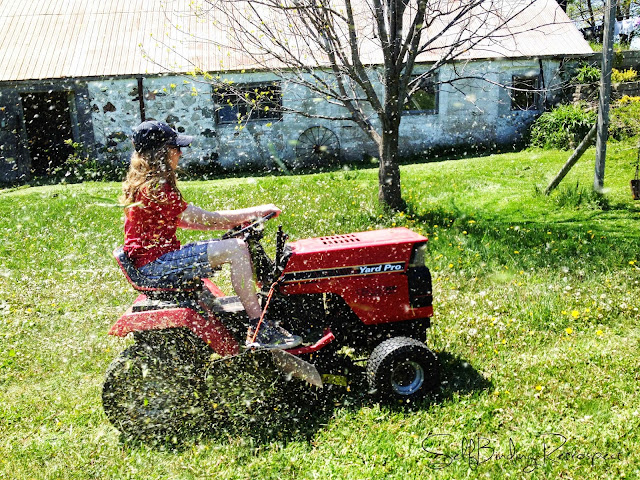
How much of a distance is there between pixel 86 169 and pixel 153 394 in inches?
460

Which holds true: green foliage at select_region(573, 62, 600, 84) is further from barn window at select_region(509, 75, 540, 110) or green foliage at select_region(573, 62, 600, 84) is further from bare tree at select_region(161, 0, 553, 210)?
bare tree at select_region(161, 0, 553, 210)

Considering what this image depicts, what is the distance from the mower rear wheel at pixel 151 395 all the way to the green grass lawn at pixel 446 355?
5.6 inches

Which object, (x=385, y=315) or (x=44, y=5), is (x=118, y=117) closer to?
(x=44, y=5)

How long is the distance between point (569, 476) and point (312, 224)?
5.13 metres

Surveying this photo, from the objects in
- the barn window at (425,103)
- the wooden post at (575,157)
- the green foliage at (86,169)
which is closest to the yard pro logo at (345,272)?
the wooden post at (575,157)

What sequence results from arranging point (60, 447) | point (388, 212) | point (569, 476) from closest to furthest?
1. point (569, 476)
2. point (60, 447)
3. point (388, 212)

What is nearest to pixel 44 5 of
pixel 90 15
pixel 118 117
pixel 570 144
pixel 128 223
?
pixel 90 15

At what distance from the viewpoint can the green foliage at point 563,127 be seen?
44.4 ft

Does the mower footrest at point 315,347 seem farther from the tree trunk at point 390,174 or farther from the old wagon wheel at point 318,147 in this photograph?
the old wagon wheel at point 318,147

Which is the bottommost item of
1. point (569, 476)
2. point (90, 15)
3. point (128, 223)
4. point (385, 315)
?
point (569, 476)

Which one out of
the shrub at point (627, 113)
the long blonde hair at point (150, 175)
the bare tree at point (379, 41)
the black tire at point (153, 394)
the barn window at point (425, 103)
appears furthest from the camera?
the barn window at point (425, 103)

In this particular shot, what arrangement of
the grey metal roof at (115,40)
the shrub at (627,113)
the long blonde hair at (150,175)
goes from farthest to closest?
the grey metal roof at (115,40), the shrub at (627,113), the long blonde hair at (150,175)

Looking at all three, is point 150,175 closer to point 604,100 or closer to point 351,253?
point 351,253

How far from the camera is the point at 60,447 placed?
3607 millimetres
